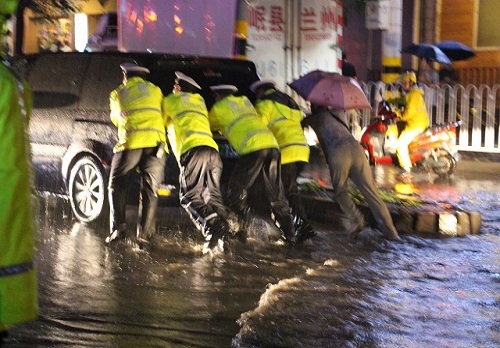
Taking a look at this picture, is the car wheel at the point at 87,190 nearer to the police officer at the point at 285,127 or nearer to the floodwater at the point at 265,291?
the floodwater at the point at 265,291

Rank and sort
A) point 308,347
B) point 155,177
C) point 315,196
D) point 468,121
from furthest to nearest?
point 468,121
point 315,196
point 155,177
point 308,347

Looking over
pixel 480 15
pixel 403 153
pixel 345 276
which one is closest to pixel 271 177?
pixel 345 276

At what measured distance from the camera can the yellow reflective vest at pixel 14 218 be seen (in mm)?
2592

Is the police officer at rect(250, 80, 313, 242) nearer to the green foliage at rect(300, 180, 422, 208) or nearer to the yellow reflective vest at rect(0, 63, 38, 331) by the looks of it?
the green foliage at rect(300, 180, 422, 208)

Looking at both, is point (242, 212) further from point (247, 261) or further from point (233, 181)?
point (247, 261)

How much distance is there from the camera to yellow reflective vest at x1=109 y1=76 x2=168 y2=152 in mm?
8180

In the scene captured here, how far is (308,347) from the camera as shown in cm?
527

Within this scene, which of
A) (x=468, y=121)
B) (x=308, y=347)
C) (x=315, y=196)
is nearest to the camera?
(x=308, y=347)

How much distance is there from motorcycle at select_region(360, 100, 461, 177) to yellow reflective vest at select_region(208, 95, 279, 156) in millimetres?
6307

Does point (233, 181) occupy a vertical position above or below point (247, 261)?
above

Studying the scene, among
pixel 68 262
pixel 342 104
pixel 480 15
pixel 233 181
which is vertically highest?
pixel 480 15

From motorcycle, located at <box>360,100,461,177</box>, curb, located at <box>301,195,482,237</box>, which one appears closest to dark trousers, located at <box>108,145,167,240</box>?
curb, located at <box>301,195,482,237</box>

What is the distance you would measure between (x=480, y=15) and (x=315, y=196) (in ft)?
48.5

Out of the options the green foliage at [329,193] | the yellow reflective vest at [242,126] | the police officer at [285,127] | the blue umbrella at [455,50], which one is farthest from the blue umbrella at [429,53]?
the yellow reflective vest at [242,126]
